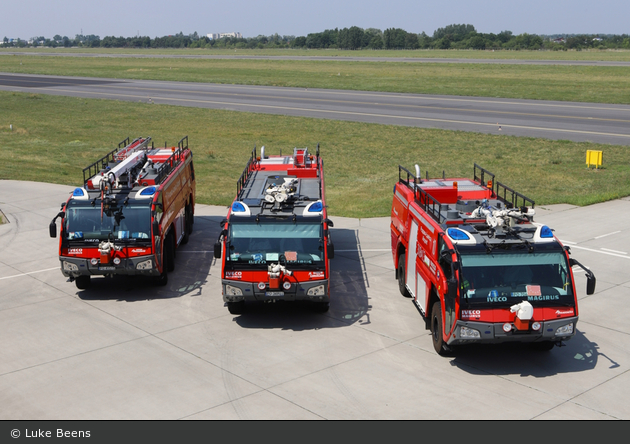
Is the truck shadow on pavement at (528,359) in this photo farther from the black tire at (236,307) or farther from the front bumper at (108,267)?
the front bumper at (108,267)

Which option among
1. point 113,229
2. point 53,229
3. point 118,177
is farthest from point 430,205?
point 53,229

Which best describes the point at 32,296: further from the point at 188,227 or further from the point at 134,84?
the point at 134,84

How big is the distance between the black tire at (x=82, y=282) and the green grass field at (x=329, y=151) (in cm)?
1173

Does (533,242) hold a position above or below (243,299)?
above

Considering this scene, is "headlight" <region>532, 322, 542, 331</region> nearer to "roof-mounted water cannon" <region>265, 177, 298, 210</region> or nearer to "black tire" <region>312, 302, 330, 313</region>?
"black tire" <region>312, 302, 330, 313</region>

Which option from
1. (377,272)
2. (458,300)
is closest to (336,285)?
(377,272)

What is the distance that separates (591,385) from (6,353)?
40.7 feet

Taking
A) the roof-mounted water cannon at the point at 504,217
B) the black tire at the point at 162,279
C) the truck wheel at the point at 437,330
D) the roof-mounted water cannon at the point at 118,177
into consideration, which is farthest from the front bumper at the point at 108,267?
the roof-mounted water cannon at the point at 504,217

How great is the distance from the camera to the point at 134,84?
84812mm

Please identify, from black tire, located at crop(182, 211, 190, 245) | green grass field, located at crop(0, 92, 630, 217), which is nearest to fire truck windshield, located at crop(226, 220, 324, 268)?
black tire, located at crop(182, 211, 190, 245)

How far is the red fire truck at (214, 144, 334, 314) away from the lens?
605 inches

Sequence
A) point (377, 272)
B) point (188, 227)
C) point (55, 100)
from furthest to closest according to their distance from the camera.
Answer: point (55, 100) → point (188, 227) → point (377, 272)

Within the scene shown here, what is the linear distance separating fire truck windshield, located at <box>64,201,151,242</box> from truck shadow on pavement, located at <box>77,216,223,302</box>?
1.84 m

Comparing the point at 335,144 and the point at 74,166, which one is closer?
the point at 74,166
